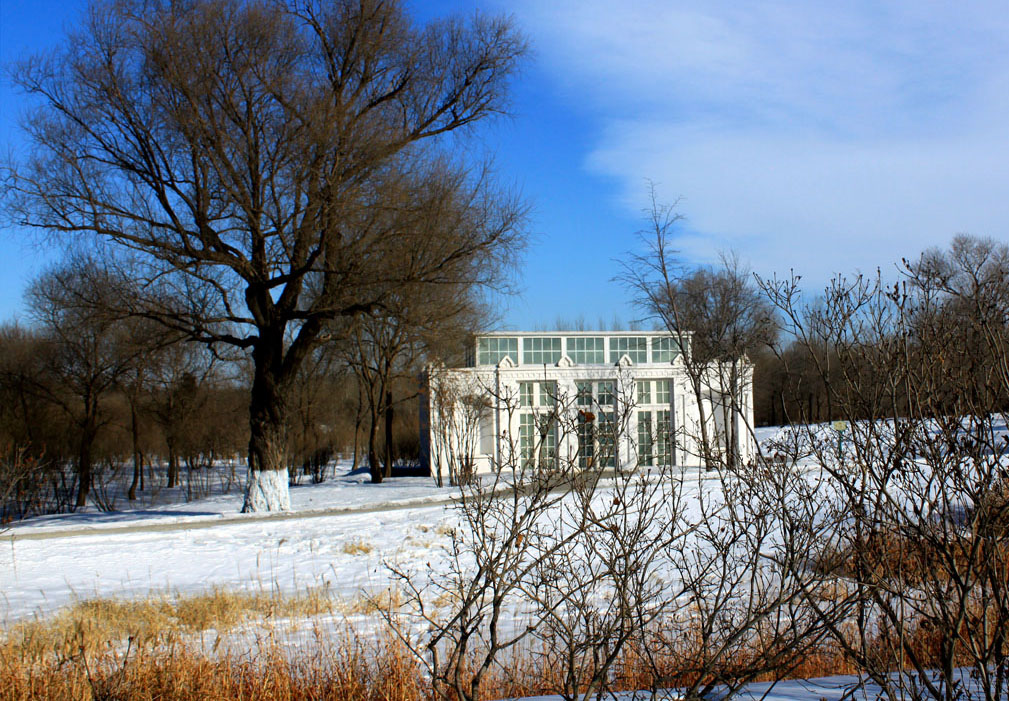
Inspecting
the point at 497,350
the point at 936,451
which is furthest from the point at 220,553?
the point at 497,350

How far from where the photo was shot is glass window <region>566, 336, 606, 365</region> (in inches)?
1182

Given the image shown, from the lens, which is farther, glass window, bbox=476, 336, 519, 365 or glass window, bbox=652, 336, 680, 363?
glass window, bbox=652, 336, 680, 363

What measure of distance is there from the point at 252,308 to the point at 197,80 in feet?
16.1

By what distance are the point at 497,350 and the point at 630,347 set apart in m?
4.92

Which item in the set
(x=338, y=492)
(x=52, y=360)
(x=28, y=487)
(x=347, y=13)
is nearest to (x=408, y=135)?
(x=347, y=13)

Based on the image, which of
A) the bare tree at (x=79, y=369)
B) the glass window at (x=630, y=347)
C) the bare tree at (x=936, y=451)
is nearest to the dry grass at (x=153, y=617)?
the bare tree at (x=936, y=451)

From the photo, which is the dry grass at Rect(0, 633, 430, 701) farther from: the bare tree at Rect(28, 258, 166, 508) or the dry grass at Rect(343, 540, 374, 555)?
the bare tree at Rect(28, 258, 166, 508)

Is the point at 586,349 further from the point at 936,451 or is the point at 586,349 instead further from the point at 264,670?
the point at 936,451

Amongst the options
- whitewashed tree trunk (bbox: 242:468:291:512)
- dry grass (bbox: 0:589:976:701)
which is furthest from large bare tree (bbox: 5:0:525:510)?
dry grass (bbox: 0:589:976:701)

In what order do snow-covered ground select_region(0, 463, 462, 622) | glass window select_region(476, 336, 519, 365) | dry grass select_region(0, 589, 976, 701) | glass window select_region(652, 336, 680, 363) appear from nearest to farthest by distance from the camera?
dry grass select_region(0, 589, 976, 701) < snow-covered ground select_region(0, 463, 462, 622) < glass window select_region(476, 336, 519, 365) < glass window select_region(652, 336, 680, 363)

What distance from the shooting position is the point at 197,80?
51.2ft

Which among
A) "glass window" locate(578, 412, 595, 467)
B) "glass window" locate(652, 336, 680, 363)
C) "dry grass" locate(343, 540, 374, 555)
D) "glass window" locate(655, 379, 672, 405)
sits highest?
"glass window" locate(652, 336, 680, 363)

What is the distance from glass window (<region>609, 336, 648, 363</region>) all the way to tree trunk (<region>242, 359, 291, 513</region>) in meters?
15.0

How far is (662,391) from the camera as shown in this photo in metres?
29.8
